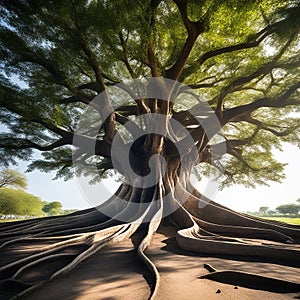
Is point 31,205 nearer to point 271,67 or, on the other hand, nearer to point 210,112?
point 210,112

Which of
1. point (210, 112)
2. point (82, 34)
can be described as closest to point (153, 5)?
point (82, 34)

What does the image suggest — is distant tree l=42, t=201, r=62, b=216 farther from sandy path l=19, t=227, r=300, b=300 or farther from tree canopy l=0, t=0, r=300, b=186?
sandy path l=19, t=227, r=300, b=300

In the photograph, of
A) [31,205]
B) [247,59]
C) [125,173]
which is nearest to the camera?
[247,59]

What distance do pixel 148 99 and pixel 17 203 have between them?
3275 centimetres

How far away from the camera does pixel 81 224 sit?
23.7 feet

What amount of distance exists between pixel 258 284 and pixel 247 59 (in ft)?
25.8

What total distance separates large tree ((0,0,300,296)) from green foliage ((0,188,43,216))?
84.5 feet

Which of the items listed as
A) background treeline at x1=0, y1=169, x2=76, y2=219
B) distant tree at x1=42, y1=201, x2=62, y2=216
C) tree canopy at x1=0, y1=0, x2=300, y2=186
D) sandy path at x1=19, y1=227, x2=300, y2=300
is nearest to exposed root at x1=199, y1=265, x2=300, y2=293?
sandy path at x1=19, y1=227, x2=300, y2=300

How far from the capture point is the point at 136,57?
7230mm

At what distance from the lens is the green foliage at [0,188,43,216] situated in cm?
3116

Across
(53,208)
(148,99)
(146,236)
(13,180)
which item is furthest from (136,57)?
(53,208)

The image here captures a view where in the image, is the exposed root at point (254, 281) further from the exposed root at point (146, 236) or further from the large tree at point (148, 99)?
the large tree at point (148, 99)

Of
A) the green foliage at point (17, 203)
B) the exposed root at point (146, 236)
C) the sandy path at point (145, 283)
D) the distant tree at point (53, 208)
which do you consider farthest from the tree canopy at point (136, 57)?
the distant tree at point (53, 208)

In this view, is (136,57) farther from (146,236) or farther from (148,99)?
(146,236)
